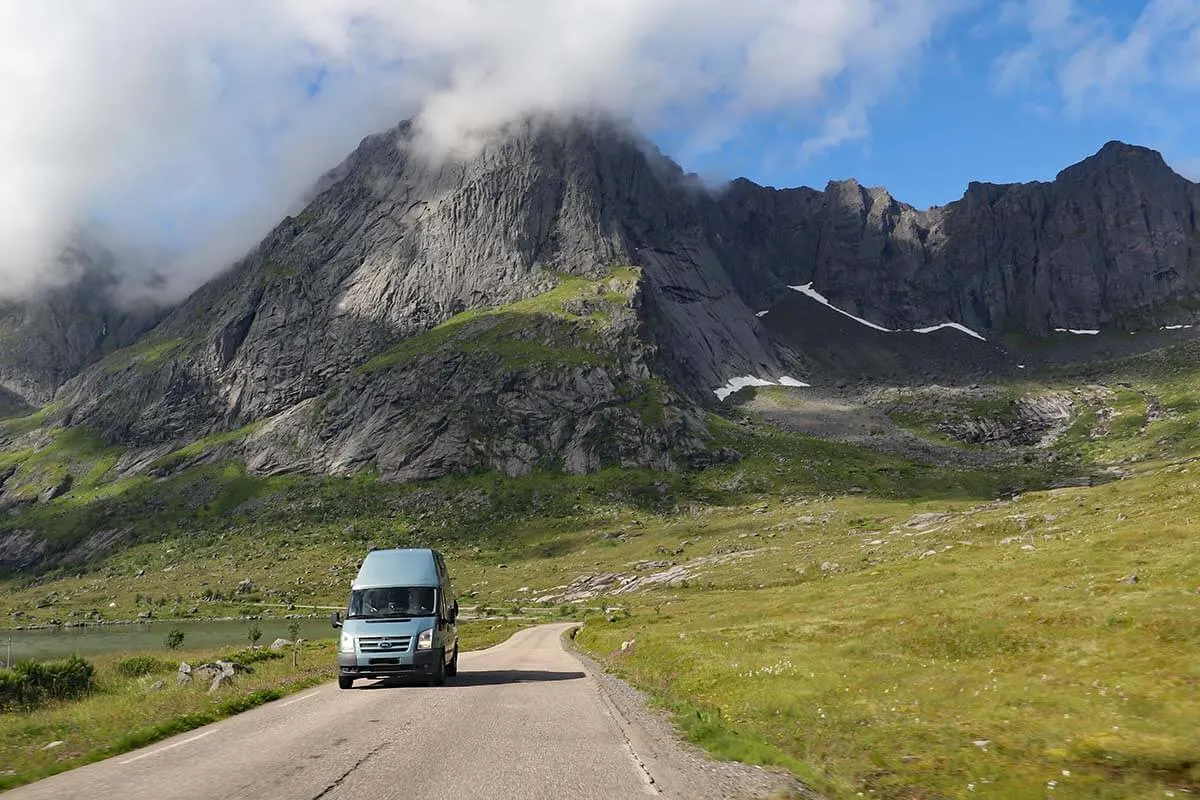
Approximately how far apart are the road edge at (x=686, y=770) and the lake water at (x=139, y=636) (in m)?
73.0

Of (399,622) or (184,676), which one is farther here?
(184,676)

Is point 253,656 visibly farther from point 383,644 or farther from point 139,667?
point 383,644

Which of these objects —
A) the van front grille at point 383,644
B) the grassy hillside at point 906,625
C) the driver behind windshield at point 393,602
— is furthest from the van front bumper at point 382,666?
the grassy hillside at point 906,625

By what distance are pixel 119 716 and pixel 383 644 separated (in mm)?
8760

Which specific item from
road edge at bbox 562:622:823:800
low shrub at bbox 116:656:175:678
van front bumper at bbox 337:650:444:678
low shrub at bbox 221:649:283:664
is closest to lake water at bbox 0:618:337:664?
low shrub at bbox 221:649:283:664

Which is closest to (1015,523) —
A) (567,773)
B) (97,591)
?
(567,773)

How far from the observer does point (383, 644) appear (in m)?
28.1

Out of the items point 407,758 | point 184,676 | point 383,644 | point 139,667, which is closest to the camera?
point 407,758

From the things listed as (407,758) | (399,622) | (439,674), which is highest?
(399,622)

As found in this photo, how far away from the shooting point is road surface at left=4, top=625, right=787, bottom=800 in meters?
12.5

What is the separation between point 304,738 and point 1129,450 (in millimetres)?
232689

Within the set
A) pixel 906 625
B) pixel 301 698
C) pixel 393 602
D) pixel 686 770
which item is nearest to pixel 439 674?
pixel 393 602

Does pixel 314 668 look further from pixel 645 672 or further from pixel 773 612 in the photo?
pixel 773 612

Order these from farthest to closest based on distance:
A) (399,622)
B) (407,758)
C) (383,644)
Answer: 1. (399,622)
2. (383,644)
3. (407,758)
